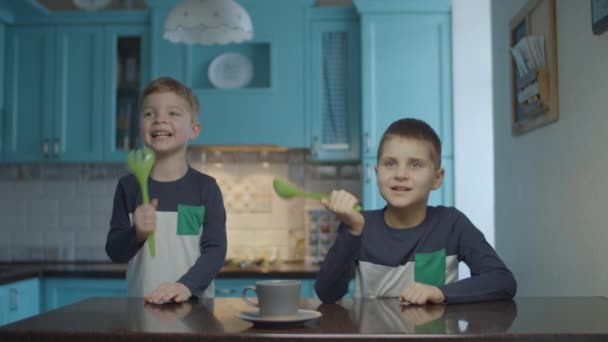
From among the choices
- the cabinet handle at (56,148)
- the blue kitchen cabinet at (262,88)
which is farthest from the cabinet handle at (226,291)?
the cabinet handle at (56,148)

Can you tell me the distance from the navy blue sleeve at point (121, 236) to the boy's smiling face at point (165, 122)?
0.54ft

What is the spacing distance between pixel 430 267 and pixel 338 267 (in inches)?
9.5

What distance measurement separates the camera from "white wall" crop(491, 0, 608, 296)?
1.67m

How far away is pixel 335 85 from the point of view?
3.67 metres

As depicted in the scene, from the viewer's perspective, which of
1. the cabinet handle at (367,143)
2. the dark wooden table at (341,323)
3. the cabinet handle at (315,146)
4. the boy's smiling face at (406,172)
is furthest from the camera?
the cabinet handle at (315,146)

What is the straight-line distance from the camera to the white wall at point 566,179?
1674 millimetres

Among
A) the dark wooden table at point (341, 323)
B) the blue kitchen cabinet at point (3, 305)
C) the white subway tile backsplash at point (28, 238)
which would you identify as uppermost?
the dark wooden table at point (341, 323)

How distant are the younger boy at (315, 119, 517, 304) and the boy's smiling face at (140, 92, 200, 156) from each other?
1.57ft

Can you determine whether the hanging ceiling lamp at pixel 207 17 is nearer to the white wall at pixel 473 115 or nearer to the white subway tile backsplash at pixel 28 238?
the white wall at pixel 473 115

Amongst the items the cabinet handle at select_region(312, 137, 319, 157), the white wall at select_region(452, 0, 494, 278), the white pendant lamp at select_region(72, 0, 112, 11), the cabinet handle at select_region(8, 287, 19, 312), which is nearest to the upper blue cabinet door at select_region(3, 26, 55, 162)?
the white pendant lamp at select_region(72, 0, 112, 11)

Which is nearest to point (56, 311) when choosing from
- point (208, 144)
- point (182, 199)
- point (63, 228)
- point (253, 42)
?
point (182, 199)

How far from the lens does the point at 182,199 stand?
167 cm

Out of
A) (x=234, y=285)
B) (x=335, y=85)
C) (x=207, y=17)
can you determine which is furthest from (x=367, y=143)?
(x=207, y=17)

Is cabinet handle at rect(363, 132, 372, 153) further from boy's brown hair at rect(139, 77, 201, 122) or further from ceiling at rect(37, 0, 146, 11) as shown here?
boy's brown hair at rect(139, 77, 201, 122)
